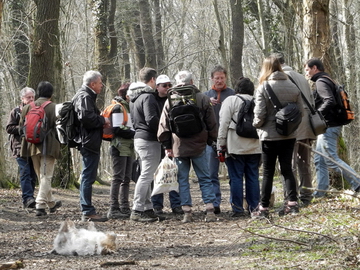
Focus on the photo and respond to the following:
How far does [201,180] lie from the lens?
830 centimetres

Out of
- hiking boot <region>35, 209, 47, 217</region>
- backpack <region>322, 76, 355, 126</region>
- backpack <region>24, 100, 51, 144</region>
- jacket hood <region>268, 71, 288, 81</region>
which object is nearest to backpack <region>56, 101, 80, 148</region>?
backpack <region>24, 100, 51, 144</region>

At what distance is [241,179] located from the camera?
334 inches

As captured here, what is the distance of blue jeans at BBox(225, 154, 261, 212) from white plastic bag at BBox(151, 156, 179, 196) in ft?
3.06

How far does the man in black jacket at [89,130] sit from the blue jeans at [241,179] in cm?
189

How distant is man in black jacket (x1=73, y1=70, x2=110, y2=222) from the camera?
8.11 metres

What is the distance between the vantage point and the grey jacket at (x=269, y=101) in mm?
7309

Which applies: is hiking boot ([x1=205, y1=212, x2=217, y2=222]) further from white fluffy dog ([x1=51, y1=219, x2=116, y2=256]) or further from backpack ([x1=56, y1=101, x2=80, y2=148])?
white fluffy dog ([x1=51, y1=219, x2=116, y2=256])

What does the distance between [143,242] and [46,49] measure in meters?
8.42

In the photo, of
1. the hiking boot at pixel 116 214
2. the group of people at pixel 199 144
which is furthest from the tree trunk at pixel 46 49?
the hiking boot at pixel 116 214

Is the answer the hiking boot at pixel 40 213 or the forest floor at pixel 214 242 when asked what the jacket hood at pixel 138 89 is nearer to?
the forest floor at pixel 214 242

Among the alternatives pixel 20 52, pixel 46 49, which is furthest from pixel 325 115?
pixel 20 52

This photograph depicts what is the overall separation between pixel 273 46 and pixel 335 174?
37.4ft

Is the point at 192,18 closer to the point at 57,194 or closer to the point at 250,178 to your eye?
the point at 57,194

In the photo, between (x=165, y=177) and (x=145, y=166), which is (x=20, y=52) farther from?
(x=165, y=177)
